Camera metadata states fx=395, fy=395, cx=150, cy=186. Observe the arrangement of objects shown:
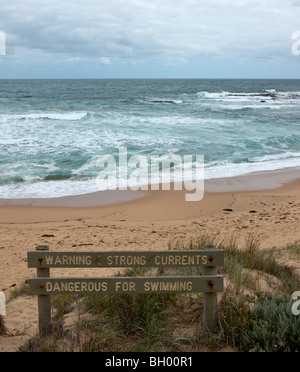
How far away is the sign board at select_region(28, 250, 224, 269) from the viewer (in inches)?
154

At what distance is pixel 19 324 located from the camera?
15.1 ft

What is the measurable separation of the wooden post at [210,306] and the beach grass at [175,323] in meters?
0.07

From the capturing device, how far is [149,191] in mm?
12320

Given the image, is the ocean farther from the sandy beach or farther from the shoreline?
the sandy beach

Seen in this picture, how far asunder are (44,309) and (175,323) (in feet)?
4.48

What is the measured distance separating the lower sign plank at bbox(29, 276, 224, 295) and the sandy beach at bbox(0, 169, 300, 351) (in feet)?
8.15

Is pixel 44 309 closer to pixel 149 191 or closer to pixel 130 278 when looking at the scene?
pixel 130 278

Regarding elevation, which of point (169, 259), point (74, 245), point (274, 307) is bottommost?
point (74, 245)

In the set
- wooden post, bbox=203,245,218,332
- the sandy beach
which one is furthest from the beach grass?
the sandy beach

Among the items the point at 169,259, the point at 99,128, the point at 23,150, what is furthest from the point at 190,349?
the point at 99,128

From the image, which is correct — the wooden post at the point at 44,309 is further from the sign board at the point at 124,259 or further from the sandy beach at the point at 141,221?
the sandy beach at the point at 141,221

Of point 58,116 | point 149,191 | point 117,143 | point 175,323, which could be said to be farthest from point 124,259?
point 58,116
